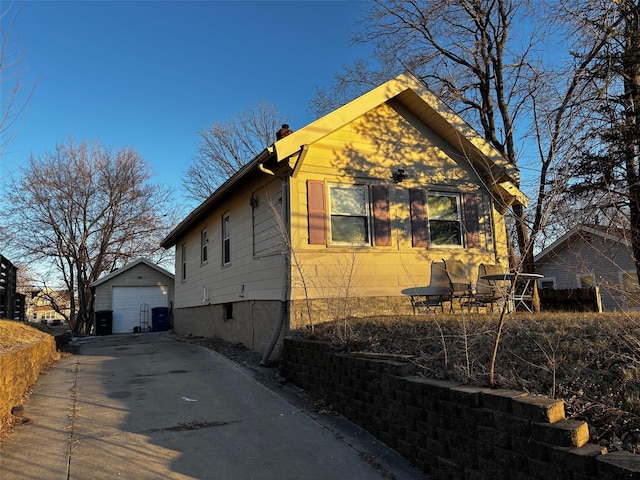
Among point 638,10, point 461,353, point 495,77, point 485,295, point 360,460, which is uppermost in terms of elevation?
point 495,77

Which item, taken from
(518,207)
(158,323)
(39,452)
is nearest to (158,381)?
(39,452)

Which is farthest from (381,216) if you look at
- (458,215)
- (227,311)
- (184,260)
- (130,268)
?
(130,268)

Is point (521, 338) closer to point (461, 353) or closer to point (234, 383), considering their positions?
point (461, 353)

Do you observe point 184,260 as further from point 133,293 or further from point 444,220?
point 444,220

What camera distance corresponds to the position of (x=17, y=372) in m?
5.71

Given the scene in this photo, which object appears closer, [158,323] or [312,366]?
[312,366]

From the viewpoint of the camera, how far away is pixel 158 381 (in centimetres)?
735

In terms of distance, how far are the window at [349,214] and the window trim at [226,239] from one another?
3787mm

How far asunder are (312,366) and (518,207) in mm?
7656

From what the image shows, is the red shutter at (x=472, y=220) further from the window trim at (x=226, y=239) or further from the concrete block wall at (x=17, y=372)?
the concrete block wall at (x=17, y=372)

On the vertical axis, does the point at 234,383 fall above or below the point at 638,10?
below

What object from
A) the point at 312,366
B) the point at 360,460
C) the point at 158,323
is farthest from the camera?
the point at 158,323

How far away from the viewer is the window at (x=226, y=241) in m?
11.7

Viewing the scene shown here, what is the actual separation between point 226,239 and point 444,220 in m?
5.46
